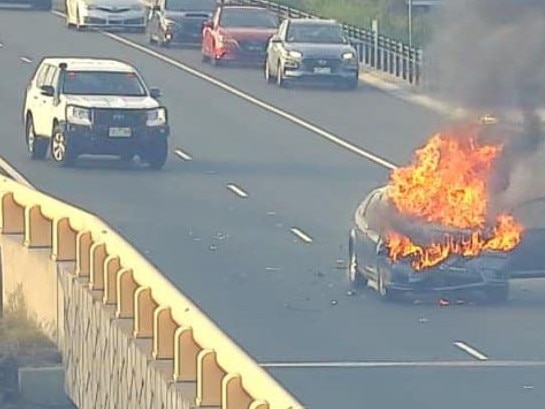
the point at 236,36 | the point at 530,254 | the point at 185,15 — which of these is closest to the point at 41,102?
the point at 530,254

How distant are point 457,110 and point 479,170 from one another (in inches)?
40.0

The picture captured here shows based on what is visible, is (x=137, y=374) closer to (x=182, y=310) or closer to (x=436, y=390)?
(x=182, y=310)

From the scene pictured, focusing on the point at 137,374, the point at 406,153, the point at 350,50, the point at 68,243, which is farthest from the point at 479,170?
the point at 350,50

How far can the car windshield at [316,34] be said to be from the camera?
54.0 metres

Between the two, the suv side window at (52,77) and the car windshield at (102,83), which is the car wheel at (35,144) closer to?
the suv side window at (52,77)

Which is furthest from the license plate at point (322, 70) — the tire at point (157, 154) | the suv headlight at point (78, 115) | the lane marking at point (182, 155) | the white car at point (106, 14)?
the suv headlight at point (78, 115)

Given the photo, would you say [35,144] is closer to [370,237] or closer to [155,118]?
[155,118]

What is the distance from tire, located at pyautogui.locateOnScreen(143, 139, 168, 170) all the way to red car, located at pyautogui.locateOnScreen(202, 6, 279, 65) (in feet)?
49.8

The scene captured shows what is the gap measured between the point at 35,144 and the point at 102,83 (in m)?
1.51

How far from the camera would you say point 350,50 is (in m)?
53.1

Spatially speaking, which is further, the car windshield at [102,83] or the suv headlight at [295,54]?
the suv headlight at [295,54]

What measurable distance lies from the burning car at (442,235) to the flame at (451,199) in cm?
1

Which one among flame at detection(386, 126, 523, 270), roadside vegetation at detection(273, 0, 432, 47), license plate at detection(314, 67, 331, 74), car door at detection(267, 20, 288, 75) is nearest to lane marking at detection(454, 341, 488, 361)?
flame at detection(386, 126, 523, 270)

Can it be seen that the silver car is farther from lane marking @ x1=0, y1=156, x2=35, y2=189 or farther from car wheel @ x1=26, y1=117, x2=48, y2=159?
lane marking @ x1=0, y1=156, x2=35, y2=189
